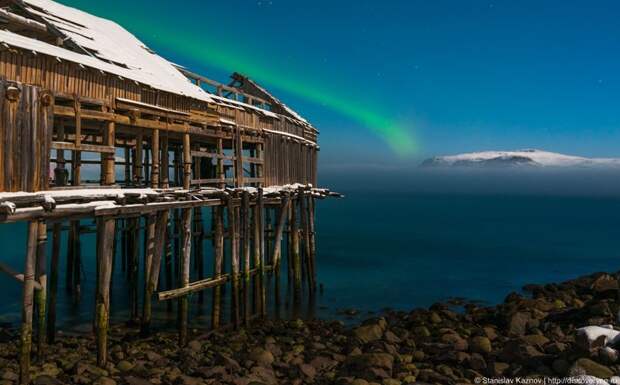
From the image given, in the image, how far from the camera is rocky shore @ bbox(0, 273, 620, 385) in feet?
37.6

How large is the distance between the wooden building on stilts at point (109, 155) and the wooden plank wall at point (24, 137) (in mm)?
23

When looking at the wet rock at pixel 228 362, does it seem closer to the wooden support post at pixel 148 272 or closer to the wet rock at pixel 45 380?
the wooden support post at pixel 148 272

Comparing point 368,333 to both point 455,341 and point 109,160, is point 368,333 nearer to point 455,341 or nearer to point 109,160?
point 455,341

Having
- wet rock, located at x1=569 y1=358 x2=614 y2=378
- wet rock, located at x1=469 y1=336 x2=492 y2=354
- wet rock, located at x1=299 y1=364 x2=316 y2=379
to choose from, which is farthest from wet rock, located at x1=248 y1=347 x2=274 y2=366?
wet rock, located at x1=569 y1=358 x2=614 y2=378

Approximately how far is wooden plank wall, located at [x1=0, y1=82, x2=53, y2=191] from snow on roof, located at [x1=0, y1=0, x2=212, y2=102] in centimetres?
125

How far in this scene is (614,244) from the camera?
174 ft

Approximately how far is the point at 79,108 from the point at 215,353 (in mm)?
7639

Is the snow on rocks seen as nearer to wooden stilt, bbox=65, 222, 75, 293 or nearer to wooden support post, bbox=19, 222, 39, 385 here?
wooden support post, bbox=19, 222, 39, 385

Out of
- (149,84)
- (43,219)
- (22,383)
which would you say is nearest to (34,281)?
(43,219)

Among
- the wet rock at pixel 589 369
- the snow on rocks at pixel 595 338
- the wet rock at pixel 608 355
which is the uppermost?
Answer: the snow on rocks at pixel 595 338

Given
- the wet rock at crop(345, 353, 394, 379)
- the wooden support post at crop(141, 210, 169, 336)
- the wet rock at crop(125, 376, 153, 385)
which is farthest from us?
the wooden support post at crop(141, 210, 169, 336)

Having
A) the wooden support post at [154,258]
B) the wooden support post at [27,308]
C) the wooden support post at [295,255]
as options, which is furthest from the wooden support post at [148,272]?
the wooden support post at [295,255]

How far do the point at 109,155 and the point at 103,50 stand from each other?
495 centimetres

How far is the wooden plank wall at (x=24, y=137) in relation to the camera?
10.8 metres
